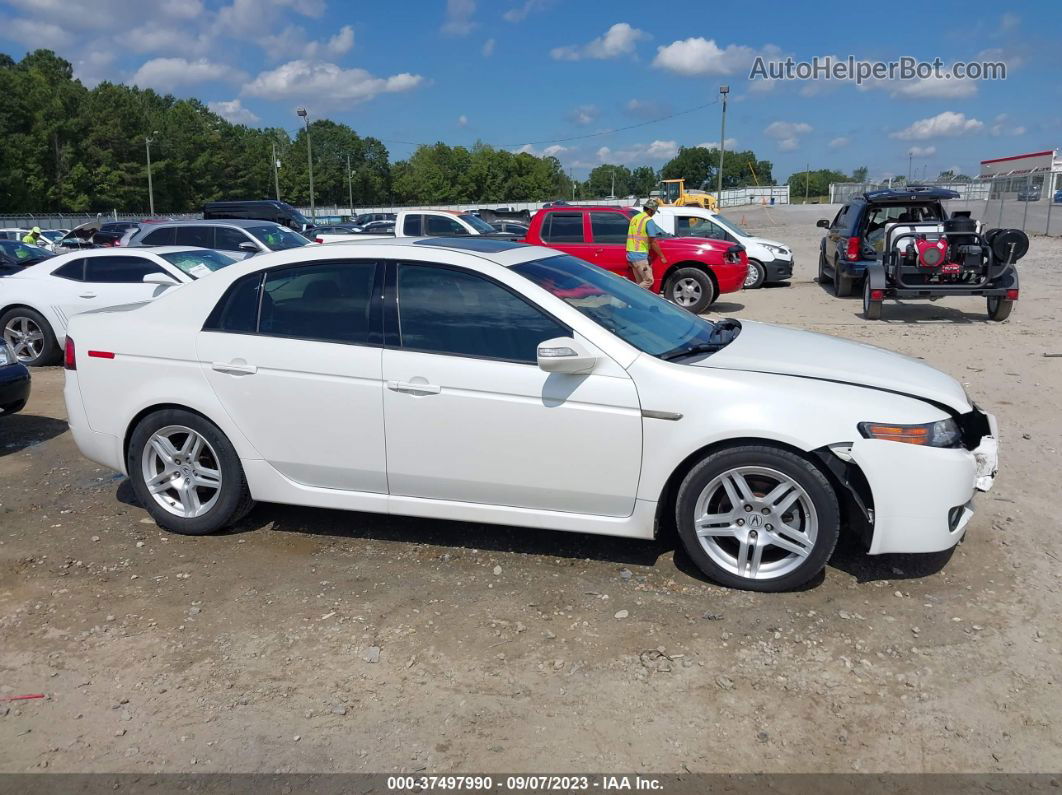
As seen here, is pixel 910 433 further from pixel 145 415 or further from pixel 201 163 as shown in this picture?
pixel 201 163

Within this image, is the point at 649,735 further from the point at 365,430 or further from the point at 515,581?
the point at 365,430

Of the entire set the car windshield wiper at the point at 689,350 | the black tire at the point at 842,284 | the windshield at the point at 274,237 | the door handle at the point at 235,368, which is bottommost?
the black tire at the point at 842,284

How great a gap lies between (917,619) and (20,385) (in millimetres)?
6902

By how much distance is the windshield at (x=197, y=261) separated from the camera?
10539 millimetres

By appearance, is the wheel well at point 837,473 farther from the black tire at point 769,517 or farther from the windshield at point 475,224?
the windshield at point 475,224

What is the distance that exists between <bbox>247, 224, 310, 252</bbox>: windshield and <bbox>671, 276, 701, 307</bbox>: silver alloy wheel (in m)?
6.79

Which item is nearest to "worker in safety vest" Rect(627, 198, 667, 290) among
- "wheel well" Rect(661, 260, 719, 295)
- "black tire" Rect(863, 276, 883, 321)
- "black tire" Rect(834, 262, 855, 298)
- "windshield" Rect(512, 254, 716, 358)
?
"wheel well" Rect(661, 260, 719, 295)

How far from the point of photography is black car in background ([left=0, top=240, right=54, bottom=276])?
43.3 feet

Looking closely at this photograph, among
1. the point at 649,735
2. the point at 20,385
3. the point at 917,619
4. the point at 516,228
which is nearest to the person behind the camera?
the point at 649,735

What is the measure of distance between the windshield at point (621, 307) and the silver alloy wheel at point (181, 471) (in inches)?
83.4

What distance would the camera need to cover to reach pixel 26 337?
10.4 m

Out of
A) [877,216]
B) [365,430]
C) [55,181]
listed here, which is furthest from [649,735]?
[55,181]

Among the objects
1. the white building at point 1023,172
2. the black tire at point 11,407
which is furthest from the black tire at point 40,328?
the white building at point 1023,172

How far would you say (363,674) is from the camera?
342 centimetres
